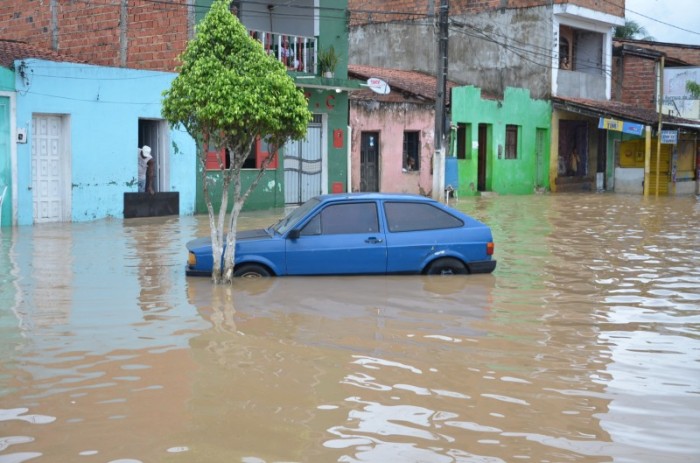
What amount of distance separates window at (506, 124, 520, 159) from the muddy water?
68.7 ft

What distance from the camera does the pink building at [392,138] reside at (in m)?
27.4

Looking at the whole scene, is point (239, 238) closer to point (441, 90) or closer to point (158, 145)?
point (158, 145)

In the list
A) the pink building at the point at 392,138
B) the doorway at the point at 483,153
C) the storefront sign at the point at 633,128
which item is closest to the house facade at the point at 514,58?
the doorway at the point at 483,153

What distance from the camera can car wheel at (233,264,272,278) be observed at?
10.9m

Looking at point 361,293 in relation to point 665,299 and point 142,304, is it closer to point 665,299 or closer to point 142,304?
point 142,304

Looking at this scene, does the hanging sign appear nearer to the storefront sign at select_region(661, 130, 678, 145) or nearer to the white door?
the storefront sign at select_region(661, 130, 678, 145)

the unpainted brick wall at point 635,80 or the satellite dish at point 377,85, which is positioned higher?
the unpainted brick wall at point 635,80

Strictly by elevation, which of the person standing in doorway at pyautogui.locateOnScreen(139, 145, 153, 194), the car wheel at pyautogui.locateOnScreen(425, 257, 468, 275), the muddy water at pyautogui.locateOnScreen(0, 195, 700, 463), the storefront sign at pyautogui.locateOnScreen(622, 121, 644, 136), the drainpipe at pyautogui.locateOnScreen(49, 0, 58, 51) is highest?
the drainpipe at pyautogui.locateOnScreen(49, 0, 58, 51)

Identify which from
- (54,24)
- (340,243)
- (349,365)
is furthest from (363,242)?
(54,24)

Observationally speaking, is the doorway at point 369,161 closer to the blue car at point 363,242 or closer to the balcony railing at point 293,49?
the balcony railing at point 293,49

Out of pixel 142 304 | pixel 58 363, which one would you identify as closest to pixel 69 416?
pixel 58 363

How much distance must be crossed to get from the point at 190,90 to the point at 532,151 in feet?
85.4

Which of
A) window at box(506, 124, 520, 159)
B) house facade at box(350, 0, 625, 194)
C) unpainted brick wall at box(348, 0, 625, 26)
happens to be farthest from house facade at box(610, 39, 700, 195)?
window at box(506, 124, 520, 159)

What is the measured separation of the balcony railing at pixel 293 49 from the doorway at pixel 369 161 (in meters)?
3.37
